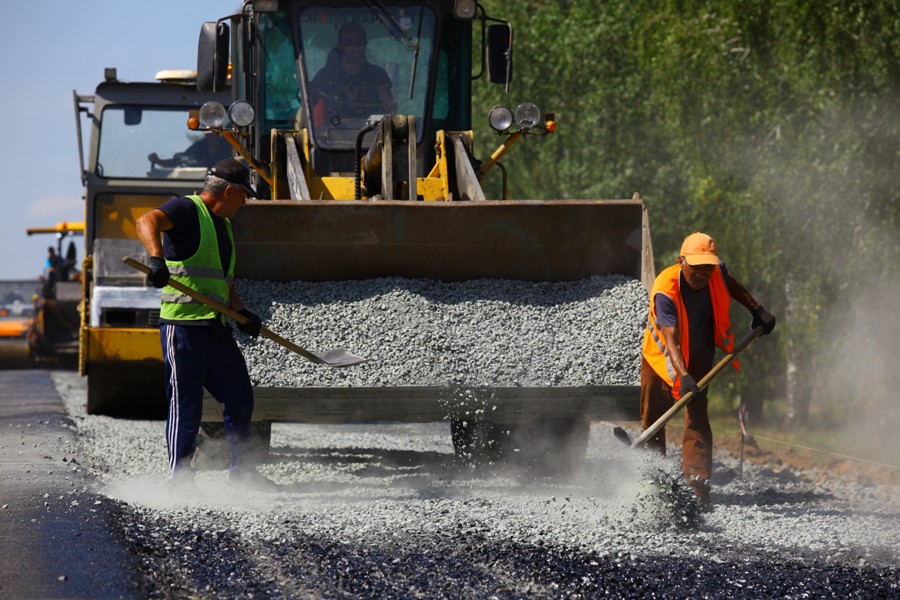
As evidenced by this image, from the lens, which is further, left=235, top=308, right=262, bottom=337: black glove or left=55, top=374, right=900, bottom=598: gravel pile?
left=235, top=308, right=262, bottom=337: black glove

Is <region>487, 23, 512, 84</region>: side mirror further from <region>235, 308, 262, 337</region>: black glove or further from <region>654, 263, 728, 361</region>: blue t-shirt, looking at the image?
<region>235, 308, 262, 337</region>: black glove

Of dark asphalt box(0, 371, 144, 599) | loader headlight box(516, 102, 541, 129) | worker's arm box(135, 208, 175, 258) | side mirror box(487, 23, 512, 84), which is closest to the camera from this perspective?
dark asphalt box(0, 371, 144, 599)

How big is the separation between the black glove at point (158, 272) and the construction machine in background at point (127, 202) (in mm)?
5170

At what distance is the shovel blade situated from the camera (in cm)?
718

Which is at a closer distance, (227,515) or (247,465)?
(227,515)

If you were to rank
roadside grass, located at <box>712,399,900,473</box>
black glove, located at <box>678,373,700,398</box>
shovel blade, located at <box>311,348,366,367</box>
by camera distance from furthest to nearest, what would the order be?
roadside grass, located at <box>712,399,900,473</box>
shovel blade, located at <box>311,348,366,367</box>
black glove, located at <box>678,373,700,398</box>

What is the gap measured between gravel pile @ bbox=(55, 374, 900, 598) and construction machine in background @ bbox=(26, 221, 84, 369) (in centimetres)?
1574

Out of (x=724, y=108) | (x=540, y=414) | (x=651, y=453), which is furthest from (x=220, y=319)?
(x=724, y=108)

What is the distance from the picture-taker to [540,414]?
7.21m

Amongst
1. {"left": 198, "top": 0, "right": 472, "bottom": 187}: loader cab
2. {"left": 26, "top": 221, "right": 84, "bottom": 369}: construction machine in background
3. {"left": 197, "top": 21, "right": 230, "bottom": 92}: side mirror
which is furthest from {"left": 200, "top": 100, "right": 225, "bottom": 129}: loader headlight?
{"left": 26, "top": 221, "right": 84, "bottom": 369}: construction machine in background

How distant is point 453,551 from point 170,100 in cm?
831

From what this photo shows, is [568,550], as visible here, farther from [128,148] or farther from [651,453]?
[128,148]

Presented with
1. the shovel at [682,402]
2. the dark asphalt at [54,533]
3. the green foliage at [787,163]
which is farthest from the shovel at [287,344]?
the green foliage at [787,163]

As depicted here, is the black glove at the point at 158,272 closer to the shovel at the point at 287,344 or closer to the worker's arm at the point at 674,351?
the shovel at the point at 287,344
